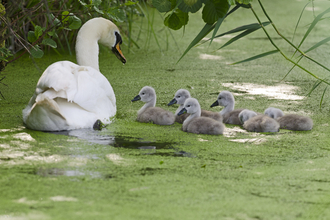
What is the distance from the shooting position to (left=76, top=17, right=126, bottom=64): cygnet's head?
341 cm

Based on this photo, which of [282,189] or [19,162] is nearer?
[282,189]

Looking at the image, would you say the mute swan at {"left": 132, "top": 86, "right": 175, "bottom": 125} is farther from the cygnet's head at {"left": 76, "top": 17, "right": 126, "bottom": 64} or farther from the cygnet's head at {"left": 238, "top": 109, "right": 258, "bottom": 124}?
the cygnet's head at {"left": 76, "top": 17, "right": 126, "bottom": 64}

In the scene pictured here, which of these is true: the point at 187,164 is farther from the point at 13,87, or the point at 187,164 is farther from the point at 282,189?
the point at 13,87

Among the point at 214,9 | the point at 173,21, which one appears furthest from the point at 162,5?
the point at 214,9

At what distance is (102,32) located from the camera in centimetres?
350

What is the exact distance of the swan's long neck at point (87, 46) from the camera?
3.39 metres

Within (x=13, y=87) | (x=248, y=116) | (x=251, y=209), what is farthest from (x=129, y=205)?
(x=13, y=87)

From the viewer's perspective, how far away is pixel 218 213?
1625 mm

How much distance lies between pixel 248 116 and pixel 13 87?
2.12 meters

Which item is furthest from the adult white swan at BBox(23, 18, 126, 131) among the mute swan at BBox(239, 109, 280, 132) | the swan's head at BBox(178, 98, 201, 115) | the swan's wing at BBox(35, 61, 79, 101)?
the mute swan at BBox(239, 109, 280, 132)

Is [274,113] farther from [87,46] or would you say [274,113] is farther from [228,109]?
[87,46]

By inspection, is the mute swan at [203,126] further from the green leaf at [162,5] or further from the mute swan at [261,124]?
the green leaf at [162,5]

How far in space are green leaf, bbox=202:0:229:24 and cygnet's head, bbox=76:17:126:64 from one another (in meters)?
1.54

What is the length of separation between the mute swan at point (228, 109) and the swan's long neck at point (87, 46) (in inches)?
39.7
